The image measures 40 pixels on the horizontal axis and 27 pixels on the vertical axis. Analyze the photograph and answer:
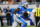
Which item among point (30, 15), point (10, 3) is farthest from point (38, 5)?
point (10, 3)

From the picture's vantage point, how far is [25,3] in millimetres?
7273

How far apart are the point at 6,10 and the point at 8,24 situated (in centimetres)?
59

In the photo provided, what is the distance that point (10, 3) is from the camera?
7.31m

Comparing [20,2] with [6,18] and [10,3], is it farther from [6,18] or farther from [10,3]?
[6,18]

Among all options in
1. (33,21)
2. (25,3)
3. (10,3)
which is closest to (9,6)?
(10,3)

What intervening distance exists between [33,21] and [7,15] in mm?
1120

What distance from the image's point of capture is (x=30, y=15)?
736 centimetres

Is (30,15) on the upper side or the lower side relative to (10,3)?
lower

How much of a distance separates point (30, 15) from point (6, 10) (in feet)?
3.37

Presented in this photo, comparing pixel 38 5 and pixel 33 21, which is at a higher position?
pixel 38 5

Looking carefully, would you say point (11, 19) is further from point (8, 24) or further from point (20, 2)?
point (20, 2)

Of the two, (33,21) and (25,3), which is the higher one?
(25,3)

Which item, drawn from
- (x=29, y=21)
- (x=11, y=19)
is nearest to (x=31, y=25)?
(x=29, y=21)

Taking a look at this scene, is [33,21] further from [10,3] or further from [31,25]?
[10,3]
